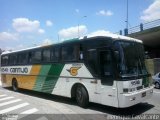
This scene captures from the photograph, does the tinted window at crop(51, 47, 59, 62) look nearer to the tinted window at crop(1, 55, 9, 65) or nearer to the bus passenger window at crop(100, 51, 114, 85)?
the bus passenger window at crop(100, 51, 114, 85)

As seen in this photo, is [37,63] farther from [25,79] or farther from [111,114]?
[111,114]

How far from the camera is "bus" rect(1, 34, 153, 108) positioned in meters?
9.53

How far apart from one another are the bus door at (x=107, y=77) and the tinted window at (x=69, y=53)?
1900 millimetres

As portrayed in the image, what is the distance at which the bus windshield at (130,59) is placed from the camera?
9586 mm

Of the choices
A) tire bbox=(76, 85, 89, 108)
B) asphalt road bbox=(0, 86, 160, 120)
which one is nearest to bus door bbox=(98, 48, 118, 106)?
asphalt road bbox=(0, 86, 160, 120)

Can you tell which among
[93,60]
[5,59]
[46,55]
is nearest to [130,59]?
[93,60]

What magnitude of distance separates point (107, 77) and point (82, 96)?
198 centimetres

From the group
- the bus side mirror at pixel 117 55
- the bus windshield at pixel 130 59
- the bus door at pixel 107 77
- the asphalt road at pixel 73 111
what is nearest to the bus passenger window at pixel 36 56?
the asphalt road at pixel 73 111

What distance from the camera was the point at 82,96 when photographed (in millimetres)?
11352

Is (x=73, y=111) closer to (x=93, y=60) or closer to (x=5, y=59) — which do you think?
(x=93, y=60)

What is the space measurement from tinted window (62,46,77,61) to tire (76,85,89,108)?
143 cm

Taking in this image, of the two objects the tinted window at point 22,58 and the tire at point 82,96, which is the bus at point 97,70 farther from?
the tinted window at point 22,58

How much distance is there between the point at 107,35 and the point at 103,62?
43.2 inches

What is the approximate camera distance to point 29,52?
54.3ft
